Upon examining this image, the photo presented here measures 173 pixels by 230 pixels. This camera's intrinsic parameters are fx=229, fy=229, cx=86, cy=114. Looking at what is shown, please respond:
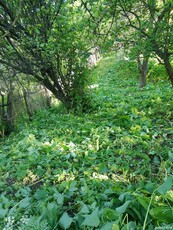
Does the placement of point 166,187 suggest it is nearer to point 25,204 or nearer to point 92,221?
point 92,221

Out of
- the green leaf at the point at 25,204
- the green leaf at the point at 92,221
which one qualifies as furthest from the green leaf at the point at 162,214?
the green leaf at the point at 25,204

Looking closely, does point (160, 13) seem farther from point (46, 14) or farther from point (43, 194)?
point (43, 194)

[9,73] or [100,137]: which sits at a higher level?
[9,73]

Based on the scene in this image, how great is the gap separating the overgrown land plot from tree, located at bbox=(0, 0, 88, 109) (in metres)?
1.50

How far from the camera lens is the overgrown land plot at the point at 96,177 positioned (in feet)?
4.37

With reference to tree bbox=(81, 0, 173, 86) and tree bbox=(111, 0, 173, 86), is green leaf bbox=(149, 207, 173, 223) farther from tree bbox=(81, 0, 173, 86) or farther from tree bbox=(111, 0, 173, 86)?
tree bbox=(111, 0, 173, 86)

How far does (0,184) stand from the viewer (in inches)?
90.7

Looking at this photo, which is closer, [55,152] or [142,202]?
[142,202]

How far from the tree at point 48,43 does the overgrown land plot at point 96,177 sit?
4.92 ft

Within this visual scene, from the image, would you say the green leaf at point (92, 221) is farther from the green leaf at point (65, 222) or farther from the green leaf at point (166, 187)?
the green leaf at point (166, 187)

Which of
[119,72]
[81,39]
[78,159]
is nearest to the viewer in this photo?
[78,159]

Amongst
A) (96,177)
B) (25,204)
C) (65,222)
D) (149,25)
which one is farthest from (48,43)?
(65,222)

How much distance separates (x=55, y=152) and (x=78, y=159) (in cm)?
34

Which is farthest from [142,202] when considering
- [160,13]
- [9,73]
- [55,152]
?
[9,73]
